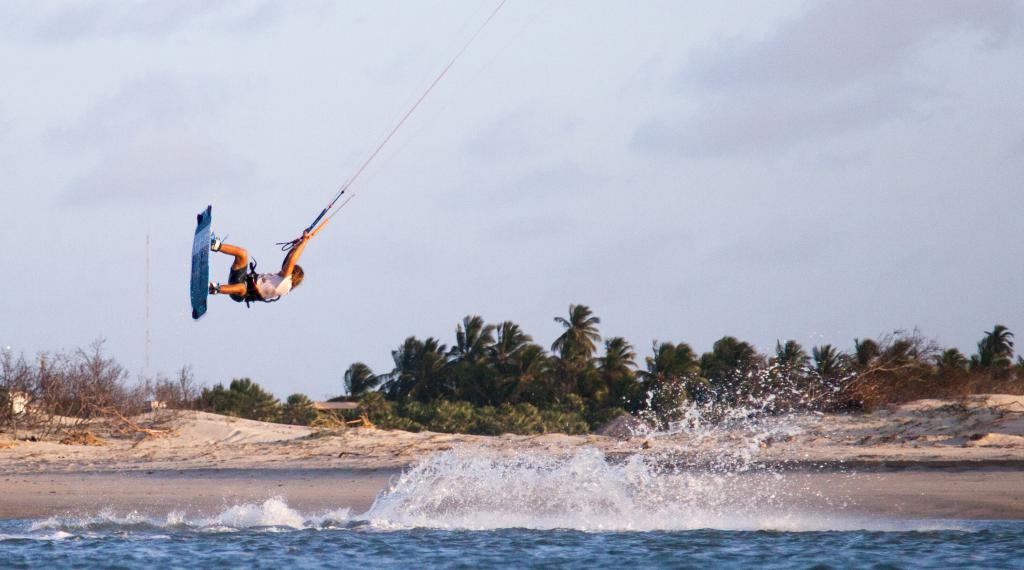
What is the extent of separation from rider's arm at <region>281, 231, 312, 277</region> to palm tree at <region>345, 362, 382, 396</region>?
A: 3094cm

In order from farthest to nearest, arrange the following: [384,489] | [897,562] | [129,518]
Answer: [384,489], [129,518], [897,562]

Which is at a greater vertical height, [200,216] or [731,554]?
[200,216]

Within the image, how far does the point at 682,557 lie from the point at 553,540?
5.81 feet

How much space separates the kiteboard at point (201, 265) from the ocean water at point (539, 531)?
10.3ft

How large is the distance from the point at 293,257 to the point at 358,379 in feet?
106

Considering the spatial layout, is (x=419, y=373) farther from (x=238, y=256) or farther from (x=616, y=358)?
(x=238, y=256)

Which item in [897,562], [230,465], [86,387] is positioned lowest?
[897,562]

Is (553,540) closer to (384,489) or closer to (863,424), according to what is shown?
(384,489)

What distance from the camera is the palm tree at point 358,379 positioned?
44250mm

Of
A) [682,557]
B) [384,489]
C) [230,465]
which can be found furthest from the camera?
[230,465]

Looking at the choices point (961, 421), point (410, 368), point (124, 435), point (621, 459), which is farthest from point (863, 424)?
point (410, 368)

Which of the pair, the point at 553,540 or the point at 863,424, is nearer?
the point at 553,540

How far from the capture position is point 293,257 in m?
13.0

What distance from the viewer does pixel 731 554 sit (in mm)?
13406
